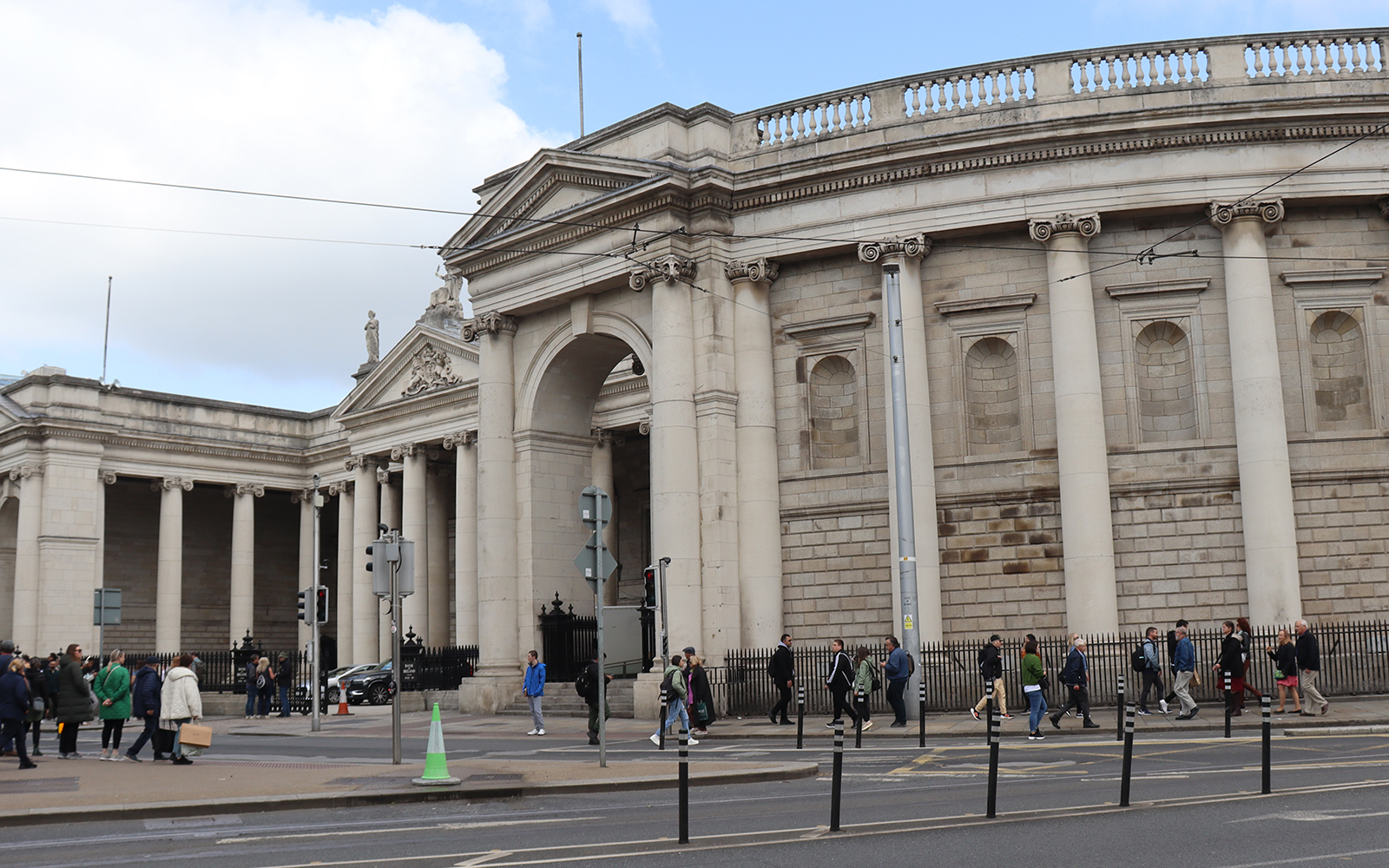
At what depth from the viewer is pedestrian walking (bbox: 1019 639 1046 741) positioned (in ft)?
68.9

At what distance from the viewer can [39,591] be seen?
178 feet

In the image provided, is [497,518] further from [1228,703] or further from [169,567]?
[169,567]

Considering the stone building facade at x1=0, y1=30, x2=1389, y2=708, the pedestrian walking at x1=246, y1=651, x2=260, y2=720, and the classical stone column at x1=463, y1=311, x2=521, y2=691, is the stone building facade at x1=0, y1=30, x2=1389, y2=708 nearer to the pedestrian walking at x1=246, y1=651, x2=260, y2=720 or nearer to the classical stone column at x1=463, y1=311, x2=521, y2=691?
the classical stone column at x1=463, y1=311, x2=521, y2=691

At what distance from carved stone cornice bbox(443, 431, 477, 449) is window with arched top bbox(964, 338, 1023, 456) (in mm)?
26537

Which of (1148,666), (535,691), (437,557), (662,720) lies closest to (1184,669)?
(1148,666)

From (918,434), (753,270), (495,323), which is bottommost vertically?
(918,434)

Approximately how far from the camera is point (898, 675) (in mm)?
23188

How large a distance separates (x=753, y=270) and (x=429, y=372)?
2789 cm

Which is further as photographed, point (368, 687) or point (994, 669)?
point (368, 687)

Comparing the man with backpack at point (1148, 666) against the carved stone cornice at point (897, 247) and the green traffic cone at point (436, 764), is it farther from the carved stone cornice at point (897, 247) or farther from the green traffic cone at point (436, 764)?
the green traffic cone at point (436, 764)

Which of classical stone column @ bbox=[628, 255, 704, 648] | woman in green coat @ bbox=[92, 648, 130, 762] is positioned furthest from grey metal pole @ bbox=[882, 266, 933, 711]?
woman in green coat @ bbox=[92, 648, 130, 762]

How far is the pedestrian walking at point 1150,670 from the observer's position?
908 inches

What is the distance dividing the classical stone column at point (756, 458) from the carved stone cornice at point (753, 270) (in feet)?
0.06

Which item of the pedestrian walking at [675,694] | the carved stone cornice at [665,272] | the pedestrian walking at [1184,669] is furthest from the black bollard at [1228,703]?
the carved stone cornice at [665,272]
